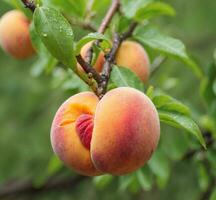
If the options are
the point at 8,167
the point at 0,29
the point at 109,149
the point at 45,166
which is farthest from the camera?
the point at 8,167

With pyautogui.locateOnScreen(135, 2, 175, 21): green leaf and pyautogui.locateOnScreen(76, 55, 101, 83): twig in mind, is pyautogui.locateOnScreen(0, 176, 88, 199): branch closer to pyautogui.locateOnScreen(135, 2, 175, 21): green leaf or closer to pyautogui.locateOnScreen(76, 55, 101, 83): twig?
pyautogui.locateOnScreen(135, 2, 175, 21): green leaf

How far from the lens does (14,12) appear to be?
5.31ft

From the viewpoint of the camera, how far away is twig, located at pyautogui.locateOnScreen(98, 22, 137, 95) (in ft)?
3.56

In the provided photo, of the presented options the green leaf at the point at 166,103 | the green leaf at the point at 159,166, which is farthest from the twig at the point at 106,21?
the green leaf at the point at 159,166

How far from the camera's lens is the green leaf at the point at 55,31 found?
3.51 feet

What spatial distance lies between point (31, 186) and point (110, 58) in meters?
1.93

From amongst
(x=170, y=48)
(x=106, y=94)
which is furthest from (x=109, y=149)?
(x=170, y=48)

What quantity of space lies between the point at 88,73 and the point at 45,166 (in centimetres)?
197

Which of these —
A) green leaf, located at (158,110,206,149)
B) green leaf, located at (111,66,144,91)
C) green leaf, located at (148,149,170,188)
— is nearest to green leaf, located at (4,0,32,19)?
green leaf, located at (111,66,144,91)

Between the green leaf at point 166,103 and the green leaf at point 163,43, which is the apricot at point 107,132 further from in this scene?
the green leaf at point 163,43

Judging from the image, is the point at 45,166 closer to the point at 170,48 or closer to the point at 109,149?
the point at 170,48

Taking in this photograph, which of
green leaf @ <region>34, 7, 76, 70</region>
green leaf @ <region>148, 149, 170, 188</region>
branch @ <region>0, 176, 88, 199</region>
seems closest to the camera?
green leaf @ <region>34, 7, 76, 70</region>

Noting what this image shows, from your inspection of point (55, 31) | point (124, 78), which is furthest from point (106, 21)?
point (55, 31)

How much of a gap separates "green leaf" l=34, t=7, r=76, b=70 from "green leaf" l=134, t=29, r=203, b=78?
41cm
